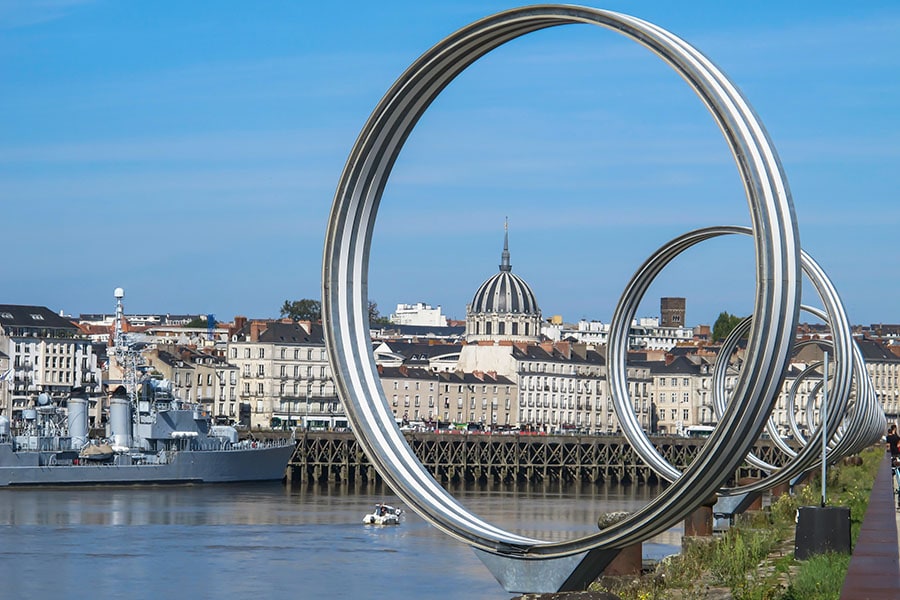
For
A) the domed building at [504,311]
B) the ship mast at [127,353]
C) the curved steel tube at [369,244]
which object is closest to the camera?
the curved steel tube at [369,244]

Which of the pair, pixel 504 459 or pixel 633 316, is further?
pixel 504 459

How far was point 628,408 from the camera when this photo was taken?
27594 mm

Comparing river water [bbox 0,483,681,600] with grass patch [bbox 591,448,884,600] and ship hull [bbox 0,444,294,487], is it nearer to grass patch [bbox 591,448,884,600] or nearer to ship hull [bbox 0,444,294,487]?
ship hull [bbox 0,444,294,487]

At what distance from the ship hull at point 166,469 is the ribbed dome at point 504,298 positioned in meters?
84.8

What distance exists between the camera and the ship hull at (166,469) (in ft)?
262

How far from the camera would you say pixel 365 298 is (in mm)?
17531

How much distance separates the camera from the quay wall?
310ft

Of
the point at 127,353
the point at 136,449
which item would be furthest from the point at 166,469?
the point at 127,353

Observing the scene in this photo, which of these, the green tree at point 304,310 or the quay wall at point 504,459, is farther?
the green tree at point 304,310

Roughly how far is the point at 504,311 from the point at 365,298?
156363mm

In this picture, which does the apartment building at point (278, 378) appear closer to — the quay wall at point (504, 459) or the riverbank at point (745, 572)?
the quay wall at point (504, 459)

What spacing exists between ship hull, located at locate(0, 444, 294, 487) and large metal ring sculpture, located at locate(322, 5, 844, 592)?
6536 cm

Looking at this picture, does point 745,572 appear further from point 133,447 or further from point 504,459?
point 504,459

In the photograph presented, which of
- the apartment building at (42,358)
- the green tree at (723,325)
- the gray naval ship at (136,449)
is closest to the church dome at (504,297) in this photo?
the green tree at (723,325)
